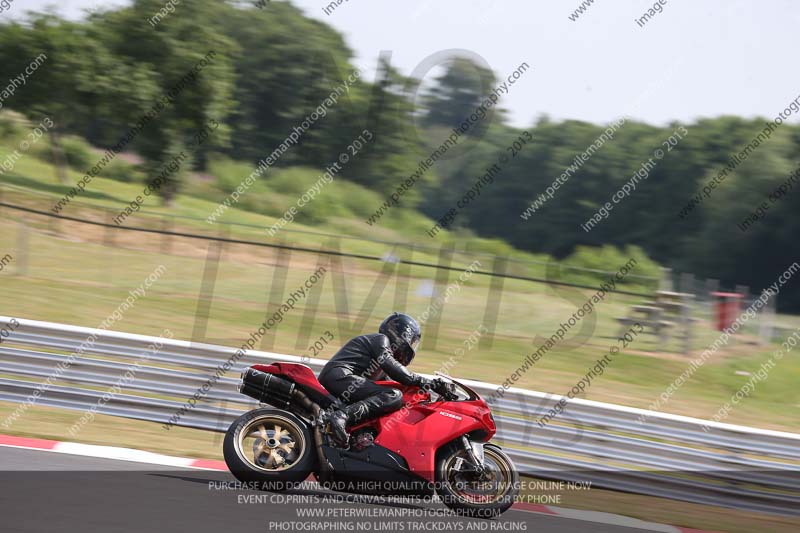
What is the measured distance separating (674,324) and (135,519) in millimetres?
14164

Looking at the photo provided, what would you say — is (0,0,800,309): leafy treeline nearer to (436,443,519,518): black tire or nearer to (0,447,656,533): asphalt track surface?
(0,447,656,533): asphalt track surface

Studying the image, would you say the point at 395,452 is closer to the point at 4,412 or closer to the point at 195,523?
the point at 195,523

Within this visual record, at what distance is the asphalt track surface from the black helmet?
3.74 feet

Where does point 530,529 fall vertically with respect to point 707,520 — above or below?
above

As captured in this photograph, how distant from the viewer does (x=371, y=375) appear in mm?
7293

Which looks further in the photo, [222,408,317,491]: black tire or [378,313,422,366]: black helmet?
[378,313,422,366]: black helmet

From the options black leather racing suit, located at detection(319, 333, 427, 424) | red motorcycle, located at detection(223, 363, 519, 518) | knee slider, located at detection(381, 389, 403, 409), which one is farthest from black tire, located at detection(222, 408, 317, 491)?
knee slider, located at detection(381, 389, 403, 409)

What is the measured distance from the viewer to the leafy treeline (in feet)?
103

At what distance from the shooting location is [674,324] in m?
18.2

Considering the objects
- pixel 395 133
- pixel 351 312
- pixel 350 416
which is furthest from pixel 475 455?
pixel 395 133

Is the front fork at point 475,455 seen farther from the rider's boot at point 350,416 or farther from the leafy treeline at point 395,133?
the leafy treeline at point 395,133

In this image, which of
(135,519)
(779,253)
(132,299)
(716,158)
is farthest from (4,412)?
(716,158)

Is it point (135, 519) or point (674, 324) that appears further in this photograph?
point (674, 324)

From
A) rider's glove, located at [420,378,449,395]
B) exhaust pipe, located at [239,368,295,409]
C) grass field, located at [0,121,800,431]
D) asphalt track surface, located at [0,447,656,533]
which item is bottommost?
grass field, located at [0,121,800,431]
